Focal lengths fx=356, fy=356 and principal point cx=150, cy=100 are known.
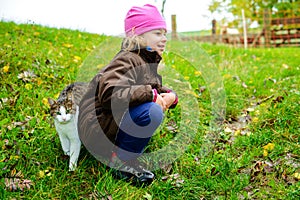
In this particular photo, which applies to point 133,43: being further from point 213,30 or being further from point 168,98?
point 213,30

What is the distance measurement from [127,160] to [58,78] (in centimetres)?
186

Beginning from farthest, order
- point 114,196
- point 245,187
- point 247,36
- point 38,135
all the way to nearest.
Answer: point 247,36
point 38,135
point 245,187
point 114,196

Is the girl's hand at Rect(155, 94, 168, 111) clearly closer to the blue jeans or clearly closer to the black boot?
the blue jeans

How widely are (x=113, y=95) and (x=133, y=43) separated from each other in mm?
499

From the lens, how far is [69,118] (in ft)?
7.39

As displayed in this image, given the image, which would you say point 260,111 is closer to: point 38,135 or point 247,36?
point 38,135

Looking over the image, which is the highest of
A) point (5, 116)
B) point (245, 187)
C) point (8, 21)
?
point (8, 21)

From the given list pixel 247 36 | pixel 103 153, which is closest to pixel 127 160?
pixel 103 153

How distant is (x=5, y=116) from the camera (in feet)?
10.2

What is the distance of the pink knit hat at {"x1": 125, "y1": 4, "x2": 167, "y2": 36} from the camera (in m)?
2.48

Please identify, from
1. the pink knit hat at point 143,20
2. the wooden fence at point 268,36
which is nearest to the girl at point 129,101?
the pink knit hat at point 143,20

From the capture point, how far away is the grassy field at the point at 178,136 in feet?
7.77

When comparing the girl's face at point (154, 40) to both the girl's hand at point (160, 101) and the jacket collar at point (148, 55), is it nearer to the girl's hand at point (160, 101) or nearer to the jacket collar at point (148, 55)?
the jacket collar at point (148, 55)

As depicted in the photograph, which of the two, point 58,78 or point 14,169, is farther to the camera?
point 58,78
